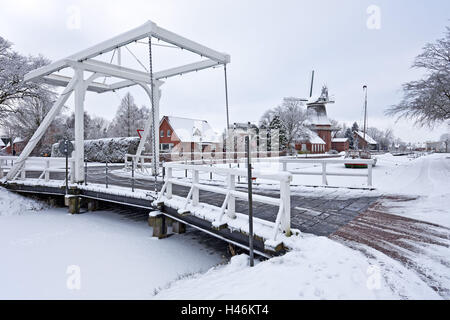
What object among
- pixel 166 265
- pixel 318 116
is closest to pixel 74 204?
pixel 166 265

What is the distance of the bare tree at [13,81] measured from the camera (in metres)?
13.4

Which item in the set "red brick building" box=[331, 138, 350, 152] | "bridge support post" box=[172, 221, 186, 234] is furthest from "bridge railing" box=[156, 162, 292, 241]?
"red brick building" box=[331, 138, 350, 152]

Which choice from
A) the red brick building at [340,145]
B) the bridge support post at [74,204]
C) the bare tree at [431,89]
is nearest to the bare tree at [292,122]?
the bare tree at [431,89]

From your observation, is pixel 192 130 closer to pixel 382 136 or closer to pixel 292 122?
pixel 292 122

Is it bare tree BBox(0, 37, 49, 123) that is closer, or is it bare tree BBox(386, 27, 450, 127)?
bare tree BBox(0, 37, 49, 123)

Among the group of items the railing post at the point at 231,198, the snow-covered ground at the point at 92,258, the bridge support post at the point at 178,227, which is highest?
the railing post at the point at 231,198

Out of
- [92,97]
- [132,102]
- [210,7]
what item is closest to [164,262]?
[210,7]

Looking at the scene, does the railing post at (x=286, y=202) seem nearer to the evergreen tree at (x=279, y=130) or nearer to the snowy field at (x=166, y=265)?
the snowy field at (x=166, y=265)

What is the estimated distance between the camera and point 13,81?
45.3 feet

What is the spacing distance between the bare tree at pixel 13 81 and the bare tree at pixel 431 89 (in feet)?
73.7

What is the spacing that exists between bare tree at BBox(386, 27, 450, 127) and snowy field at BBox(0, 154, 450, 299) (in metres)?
9.77

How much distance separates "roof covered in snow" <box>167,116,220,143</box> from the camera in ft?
129

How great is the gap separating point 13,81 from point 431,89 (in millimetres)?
23712

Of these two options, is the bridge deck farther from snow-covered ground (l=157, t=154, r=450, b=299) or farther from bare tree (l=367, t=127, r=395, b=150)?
bare tree (l=367, t=127, r=395, b=150)
